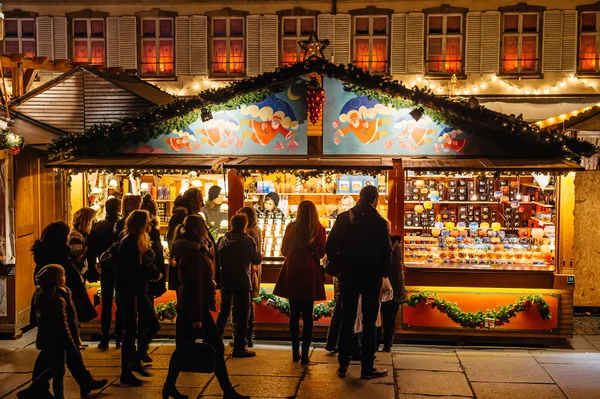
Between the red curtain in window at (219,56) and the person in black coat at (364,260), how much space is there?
11077 millimetres

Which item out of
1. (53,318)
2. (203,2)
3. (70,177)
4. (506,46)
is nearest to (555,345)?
(53,318)

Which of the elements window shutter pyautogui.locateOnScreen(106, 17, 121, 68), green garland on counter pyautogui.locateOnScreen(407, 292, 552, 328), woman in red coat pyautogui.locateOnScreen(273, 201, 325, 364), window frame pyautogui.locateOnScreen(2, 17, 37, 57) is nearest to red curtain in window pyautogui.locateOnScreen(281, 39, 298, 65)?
window shutter pyautogui.locateOnScreen(106, 17, 121, 68)

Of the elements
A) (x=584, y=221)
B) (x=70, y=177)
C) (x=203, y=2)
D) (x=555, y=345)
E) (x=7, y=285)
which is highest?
(x=203, y=2)

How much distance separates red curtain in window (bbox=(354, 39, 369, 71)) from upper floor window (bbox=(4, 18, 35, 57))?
319 inches

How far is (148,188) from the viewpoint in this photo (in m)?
12.9

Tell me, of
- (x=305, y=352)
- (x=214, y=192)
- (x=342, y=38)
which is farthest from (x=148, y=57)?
(x=305, y=352)

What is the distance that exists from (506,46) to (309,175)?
9341 mm

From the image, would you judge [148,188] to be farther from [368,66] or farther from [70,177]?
[368,66]

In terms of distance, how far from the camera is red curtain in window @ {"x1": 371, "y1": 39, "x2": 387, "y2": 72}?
17.4m

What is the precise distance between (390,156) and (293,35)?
8.31 m

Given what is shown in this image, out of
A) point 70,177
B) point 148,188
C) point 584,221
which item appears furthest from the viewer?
point 148,188

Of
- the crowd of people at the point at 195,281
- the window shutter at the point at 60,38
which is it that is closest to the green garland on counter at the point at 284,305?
the crowd of people at the point at 195,281

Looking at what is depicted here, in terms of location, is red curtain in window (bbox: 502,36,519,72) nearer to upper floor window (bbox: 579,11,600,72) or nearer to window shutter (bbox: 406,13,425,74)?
upper floor window (bbox: 579,11,600,72)

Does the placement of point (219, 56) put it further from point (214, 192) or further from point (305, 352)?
point (305, 352)
